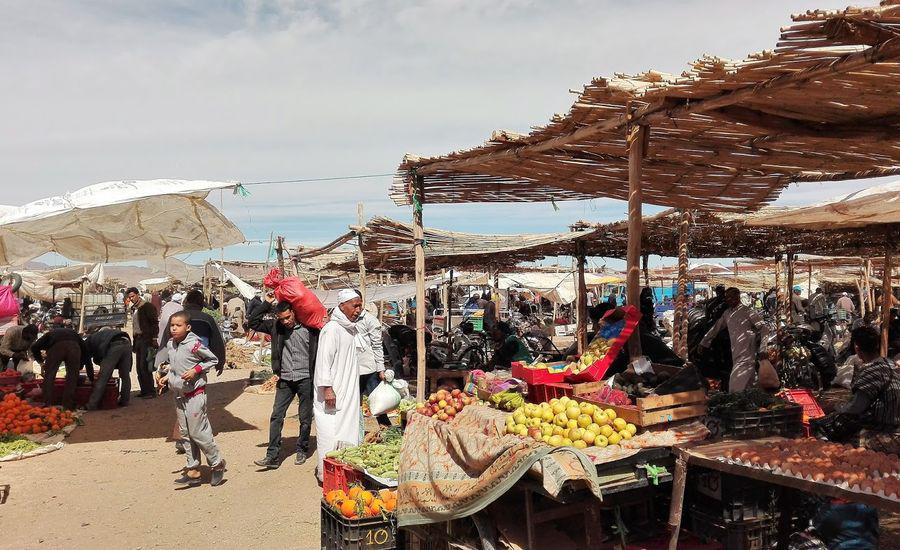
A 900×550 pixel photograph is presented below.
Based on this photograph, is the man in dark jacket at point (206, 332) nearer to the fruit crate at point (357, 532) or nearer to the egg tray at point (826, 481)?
the fruit crate at point (357, 532)

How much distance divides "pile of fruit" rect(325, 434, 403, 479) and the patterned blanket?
→ 12.3 inches

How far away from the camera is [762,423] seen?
3910 mm

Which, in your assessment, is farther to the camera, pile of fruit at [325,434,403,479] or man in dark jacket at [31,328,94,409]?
man in dark jacket at [31,328,94,409]

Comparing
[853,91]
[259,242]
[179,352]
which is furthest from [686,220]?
[259,242]

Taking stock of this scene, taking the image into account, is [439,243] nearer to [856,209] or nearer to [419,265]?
[419,265]

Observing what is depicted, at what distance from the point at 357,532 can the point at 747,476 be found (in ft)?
7.65

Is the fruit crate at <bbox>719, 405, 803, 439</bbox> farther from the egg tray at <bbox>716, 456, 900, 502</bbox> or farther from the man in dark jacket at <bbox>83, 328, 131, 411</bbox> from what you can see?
the man in dark jacket at <bbox>83, 328, 131, 411</bbox>

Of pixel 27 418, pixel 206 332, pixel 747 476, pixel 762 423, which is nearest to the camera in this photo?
pixel 747 476

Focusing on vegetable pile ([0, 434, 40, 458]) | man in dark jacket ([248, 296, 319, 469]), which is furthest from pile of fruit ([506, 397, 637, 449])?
vegetable pile ([0, 434, 40, 458])

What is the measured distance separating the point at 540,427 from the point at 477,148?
264cm

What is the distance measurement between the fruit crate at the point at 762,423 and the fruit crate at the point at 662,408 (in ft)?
0.65

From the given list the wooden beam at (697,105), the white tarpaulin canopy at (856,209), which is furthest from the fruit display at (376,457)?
the white tarpaulin canopy at (856,209)

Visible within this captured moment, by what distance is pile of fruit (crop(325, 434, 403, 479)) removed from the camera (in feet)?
15.8

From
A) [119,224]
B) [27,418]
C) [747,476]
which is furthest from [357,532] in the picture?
[27,418]
